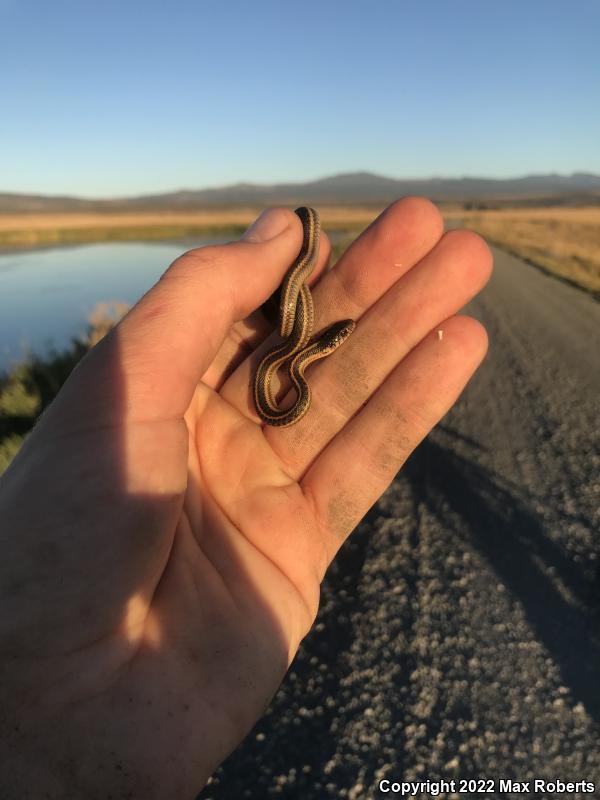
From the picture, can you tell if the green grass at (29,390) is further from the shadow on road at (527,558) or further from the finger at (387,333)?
the shadow on road at (527,558)

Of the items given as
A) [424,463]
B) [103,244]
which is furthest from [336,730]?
[103,244]

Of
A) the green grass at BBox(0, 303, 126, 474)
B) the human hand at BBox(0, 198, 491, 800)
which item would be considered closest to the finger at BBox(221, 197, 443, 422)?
the human hand at BBox(0, 198, 491, 800)

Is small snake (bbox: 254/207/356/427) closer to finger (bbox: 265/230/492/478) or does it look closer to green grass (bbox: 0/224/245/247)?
finger (bbox: 265/230/492/478)

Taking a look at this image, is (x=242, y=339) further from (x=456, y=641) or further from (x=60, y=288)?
(x=60, y=288)

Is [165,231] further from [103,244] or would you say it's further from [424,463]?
[424,463]

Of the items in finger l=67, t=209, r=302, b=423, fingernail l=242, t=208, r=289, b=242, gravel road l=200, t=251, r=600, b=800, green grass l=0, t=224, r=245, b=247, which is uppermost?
green grass l=0, t=224, r=245, b=247

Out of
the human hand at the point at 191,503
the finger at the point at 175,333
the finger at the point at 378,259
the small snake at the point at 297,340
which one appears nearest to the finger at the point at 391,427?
the human hand at the point at 191,503

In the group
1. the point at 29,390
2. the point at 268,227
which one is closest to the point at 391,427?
the point at 268,227

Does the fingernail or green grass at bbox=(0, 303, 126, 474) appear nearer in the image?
the fingernail
